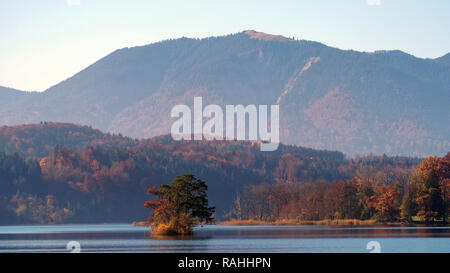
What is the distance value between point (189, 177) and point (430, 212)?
4718 centimetres

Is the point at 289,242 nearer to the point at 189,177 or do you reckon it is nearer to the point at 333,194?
the point at 189,177

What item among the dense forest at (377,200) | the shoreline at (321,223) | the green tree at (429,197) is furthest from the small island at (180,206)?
the shoreline at (321,223)

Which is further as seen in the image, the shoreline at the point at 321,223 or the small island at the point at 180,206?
the shoreline at the point at 321,223

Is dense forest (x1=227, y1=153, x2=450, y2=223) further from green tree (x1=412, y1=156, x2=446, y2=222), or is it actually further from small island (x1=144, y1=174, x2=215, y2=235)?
small island (x1=144, y1=174, x2=215, y2=235)

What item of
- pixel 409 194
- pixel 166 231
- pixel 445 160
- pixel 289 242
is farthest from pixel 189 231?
pixel 445 160

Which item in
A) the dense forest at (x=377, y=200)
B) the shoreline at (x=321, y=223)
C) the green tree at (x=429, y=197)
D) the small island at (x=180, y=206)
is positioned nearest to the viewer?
the small island at (x=180, y=206)

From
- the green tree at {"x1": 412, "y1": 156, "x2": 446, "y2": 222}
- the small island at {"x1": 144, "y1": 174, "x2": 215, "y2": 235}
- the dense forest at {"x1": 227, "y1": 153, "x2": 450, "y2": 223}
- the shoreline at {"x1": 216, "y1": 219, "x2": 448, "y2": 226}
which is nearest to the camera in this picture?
the small island at {"x1": 144, "y1": 174, "x2": 215, "y2": 235}

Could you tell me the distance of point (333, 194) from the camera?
144750 millimetres

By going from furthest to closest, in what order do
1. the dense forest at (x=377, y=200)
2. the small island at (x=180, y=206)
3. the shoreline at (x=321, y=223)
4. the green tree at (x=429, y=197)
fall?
the shoreline at (x=321, y=223) → the dense forest at (x=377, y=200) → the green tree at (x=429, y=197) → the small island at (x=180, y=206)

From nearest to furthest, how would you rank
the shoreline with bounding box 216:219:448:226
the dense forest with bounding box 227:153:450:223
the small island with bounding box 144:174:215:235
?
the small island with bounding box 144:174:215:235
the dense forest with bounding box 227:153:450:223
the shoreline with bounding box 216:219:448:226

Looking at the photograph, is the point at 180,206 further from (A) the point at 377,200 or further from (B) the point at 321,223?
(B) the point at 321,223

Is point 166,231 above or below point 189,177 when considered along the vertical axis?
below

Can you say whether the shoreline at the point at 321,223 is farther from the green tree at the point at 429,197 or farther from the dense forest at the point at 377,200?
the green tree at the point at 429,197

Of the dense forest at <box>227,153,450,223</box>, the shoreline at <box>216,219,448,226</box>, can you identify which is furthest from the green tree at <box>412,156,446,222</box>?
the shoreline at <box>216,219,448,226</box>
